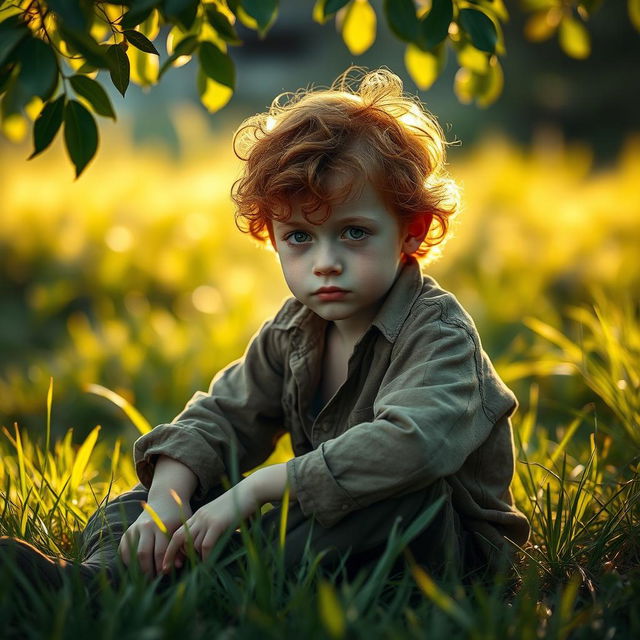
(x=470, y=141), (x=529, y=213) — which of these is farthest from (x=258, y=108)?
(x=529, y=213)

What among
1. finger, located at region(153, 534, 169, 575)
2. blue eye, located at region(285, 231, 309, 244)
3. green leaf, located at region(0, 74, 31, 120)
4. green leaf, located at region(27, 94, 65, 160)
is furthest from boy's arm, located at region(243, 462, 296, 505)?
green leaf, located at region(0, 74, 31, 120)

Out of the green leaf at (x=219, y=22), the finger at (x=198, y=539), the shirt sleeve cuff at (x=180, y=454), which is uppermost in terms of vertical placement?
the green leaf at (x=219, y=22)

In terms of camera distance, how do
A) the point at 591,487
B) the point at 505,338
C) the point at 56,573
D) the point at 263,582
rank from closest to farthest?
the point at 263,582 < the point at 56,573 < the point at 591,487 < the point at 505,338

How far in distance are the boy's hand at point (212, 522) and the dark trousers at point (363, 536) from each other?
0.04m

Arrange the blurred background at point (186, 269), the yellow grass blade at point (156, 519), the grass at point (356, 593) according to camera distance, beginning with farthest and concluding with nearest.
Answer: the blurred background at point (186, 269), the yellow grass blade at point (156, 519), the grass at point (356, 593)

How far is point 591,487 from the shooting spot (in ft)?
6.99

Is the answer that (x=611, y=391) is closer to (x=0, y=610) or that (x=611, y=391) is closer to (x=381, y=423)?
(x=381, y=423)

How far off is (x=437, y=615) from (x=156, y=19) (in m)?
1.57

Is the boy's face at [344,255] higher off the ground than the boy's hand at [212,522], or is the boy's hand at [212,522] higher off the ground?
the boy's face at [344,255]

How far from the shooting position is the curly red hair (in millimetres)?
1904

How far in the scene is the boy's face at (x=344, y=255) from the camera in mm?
1896

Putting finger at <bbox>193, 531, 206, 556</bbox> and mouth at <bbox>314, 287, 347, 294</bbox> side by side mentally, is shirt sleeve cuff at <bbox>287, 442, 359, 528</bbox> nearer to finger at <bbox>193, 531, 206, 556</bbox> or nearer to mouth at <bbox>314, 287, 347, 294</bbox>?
finger at <bbox>193, 531, 206, 556</bbox>

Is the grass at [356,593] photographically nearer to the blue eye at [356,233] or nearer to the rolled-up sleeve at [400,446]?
the rolled-up sleeve at [400,446]

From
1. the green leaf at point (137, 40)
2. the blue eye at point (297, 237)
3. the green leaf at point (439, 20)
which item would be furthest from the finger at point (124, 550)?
the green leaf at point (439, 20)
